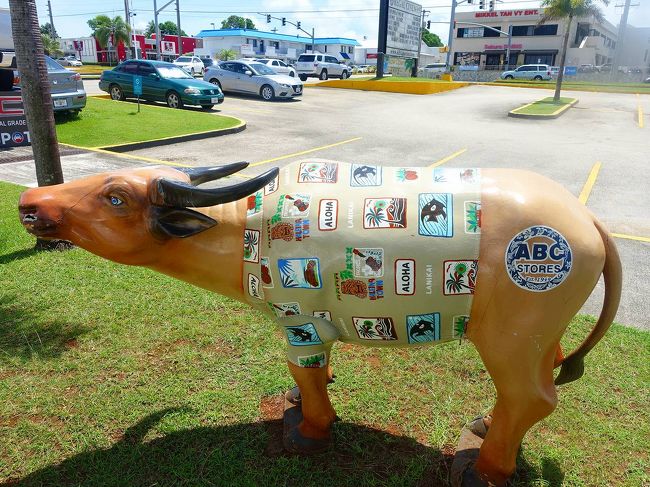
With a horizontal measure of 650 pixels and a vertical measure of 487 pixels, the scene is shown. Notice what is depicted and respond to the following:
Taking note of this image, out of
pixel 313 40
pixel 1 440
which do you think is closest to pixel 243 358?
pixel 1 440

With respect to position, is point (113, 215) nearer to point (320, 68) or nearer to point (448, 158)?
point (448, 158)

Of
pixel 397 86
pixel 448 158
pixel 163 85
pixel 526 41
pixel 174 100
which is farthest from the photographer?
pixel 526 41

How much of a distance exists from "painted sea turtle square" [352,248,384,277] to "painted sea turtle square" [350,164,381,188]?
0.35 metres

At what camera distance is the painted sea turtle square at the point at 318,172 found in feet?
8.21

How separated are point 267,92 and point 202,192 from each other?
20.4 meters

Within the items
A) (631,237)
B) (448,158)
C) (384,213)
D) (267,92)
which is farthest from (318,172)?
(267,92)

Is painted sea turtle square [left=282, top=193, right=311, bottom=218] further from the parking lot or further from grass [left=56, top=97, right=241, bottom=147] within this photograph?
grass [left=56, top=97, right=241, bottom=147]

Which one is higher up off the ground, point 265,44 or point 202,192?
point 265,44

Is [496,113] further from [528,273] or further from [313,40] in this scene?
[313,40]

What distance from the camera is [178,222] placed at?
246 centimetres

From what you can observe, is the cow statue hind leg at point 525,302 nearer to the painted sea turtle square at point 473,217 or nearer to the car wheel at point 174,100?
the painted sea turtle square at point 473,217

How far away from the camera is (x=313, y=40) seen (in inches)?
2825

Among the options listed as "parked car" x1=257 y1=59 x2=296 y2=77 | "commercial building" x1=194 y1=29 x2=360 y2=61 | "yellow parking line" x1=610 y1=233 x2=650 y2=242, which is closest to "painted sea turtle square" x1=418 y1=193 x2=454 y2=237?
"yellow parking line" x1=610 y1=233 x2=650 y2=242

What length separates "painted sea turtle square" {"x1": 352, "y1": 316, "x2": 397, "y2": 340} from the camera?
2408 mm
